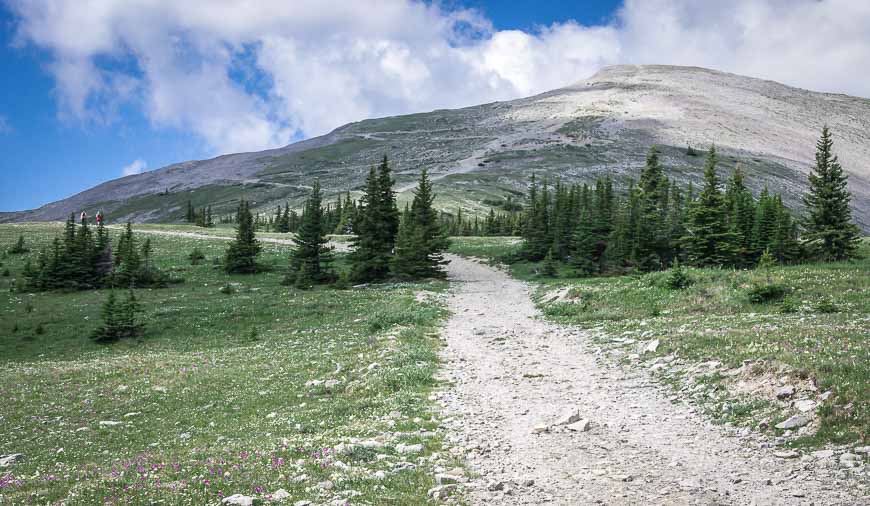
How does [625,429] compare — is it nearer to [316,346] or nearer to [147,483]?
[147,483]

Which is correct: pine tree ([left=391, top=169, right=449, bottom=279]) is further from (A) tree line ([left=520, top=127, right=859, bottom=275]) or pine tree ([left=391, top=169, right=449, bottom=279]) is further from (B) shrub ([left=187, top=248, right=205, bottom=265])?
(B) shrub ([left=187, top=248, right=205, bottom=265])

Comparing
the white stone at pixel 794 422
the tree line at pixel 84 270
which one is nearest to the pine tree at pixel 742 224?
the white stone at pixel 794 422

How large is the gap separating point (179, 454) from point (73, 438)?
15.7 ft

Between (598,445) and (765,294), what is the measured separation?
622 inches

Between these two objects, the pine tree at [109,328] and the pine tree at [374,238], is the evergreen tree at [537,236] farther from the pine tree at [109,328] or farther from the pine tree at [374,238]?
the pine tree at [109,328]

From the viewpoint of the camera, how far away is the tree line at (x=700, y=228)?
4072 cm

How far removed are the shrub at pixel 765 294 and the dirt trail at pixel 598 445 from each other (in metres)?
8.58

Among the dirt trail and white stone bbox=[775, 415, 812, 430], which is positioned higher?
white stone bbox=[775, 415, 812, 430]

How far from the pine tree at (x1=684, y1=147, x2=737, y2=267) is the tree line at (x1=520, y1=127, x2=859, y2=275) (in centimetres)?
7

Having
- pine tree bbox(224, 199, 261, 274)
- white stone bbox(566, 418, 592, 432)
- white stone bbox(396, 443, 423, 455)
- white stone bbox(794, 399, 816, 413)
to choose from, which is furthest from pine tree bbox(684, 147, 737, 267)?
pine tree bbox(224, 199, 261, 274)

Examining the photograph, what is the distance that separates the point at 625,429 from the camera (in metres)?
11.3

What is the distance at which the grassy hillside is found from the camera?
10289mm

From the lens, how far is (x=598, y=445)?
1039cm

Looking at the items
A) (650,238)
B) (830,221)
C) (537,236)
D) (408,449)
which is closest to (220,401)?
(408,449)
